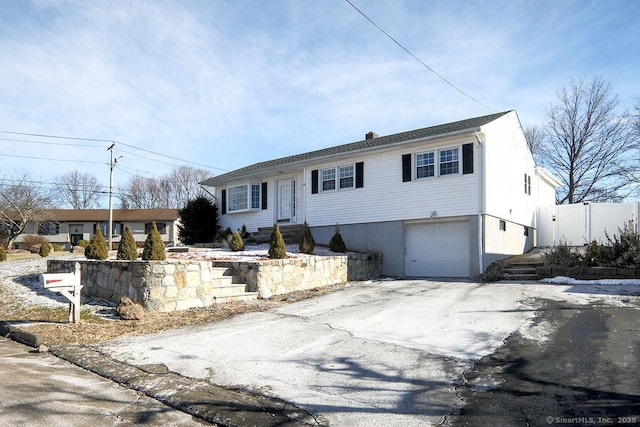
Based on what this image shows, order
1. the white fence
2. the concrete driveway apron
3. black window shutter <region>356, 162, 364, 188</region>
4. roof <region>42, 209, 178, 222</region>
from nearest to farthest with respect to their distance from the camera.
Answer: the concrete driveway apron, black window shutter <region>356, 162, 364, 188</region>, the white fence, roof <region>42, 209, 178, 222</region>

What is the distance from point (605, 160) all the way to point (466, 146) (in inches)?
853

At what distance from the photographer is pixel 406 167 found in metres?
15.6

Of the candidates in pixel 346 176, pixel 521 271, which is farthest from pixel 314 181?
pixel 521 271

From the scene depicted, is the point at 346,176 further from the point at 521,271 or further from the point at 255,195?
the point at 521,271

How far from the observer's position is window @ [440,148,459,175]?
14.7 metres

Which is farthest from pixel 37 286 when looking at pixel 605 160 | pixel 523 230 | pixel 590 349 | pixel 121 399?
pixel 605 160

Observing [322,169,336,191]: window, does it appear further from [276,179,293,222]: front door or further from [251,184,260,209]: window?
[251,184,260,209]: window

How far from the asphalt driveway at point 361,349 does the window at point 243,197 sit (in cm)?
1123

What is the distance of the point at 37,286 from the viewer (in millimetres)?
11172

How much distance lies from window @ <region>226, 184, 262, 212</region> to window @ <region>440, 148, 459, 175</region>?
8.75m

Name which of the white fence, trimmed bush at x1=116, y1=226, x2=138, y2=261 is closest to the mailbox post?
trimmed bush at x1=116, y1=226, x2=138, y2=261

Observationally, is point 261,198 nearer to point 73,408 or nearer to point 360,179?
point 360,179

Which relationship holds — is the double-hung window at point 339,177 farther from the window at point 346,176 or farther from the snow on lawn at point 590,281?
the snow on lawn at point 590,281

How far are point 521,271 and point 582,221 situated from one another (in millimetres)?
8668
